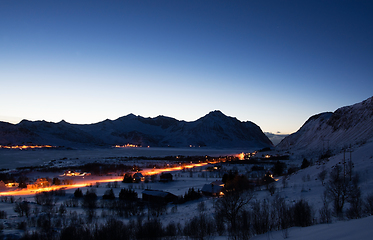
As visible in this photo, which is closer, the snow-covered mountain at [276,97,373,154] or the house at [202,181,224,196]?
the house at [202,181,224,196]

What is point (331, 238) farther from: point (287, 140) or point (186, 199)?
point (287, 140)

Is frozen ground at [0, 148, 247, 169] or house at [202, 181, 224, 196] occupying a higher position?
house at [202, 181, 224, 196]

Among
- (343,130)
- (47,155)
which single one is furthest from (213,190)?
(47,155)

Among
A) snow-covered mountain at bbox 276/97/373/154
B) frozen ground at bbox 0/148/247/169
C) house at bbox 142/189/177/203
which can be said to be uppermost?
snow-covered mountain at bbox 276/97/373/154

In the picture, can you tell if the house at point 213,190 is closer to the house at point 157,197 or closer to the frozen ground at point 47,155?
the house at point 157,197

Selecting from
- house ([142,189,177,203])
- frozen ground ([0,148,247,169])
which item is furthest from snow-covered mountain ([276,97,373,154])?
frozen ground ([0,148,247,169])

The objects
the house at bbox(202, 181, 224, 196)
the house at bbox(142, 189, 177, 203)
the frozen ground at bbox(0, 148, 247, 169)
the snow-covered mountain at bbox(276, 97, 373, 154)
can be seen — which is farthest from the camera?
the frozen ground at bbox(0, 148, 247, 169)

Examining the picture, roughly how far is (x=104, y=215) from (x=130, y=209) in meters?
2.21

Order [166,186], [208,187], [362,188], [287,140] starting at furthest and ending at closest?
[287,140] < [166,186] < [208,187] < [362,188]

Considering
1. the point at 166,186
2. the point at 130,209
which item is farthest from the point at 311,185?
the point at 166,186

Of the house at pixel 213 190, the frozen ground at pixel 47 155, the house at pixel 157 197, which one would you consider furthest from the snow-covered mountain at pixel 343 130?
the frozen ground at pixel 47 155

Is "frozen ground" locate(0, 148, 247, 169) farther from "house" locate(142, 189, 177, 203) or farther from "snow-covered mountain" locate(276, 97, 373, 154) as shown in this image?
"house" locate(142, 189, 177, 203)

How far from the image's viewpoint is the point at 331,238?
14.7 ft

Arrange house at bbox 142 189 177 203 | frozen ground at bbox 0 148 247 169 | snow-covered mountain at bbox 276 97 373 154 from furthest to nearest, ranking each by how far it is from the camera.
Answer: frozen ground at bbox 0 148 247 169, snow-covered mountain at bbox 276 97 373 154, house at bbox 142 189 177 203
